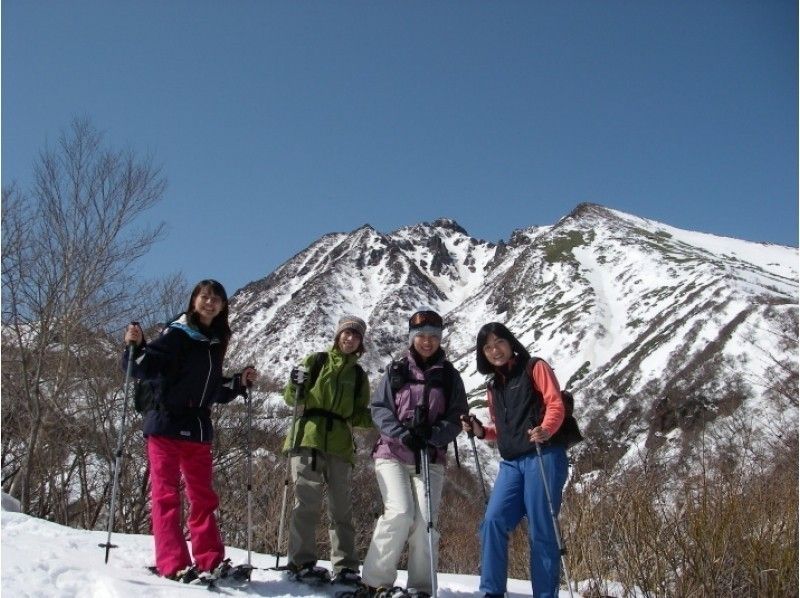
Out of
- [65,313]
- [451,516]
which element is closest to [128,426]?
[65,313]

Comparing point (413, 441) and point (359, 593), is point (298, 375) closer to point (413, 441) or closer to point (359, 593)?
point (413, 441)

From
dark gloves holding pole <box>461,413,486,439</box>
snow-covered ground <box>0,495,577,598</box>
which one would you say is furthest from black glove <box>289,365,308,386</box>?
snow-covered ground <box>0,495,577,598</box>

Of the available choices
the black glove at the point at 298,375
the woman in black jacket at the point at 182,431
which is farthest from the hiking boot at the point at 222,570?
the black glove at the point at 298,375

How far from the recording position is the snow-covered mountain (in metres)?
33.0

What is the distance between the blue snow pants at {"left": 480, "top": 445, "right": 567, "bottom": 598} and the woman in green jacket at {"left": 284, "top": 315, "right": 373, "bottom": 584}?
999 mm

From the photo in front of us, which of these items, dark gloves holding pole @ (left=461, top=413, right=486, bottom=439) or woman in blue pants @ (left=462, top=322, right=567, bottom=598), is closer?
woman in blue pants @ (left=462, top=322, right=567, bottom=598)

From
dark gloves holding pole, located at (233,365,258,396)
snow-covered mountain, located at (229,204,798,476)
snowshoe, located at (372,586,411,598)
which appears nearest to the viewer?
snowshoe, located at (372,586,411,598)

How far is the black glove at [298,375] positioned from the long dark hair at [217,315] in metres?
0.58

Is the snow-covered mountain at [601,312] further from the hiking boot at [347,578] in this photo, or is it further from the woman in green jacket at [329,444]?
the hiking boot at [347,578]

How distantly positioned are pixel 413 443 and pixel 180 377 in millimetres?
1789

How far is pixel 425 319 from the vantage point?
15.8 ft

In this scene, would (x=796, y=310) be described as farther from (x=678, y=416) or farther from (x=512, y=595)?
(x=512, y=595)

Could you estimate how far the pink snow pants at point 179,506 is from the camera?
427cm

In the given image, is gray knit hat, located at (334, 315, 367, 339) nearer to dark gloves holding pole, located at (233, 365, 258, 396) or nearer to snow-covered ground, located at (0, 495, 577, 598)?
dark gloves holding pole, located at (233, 365, 258, 396)
